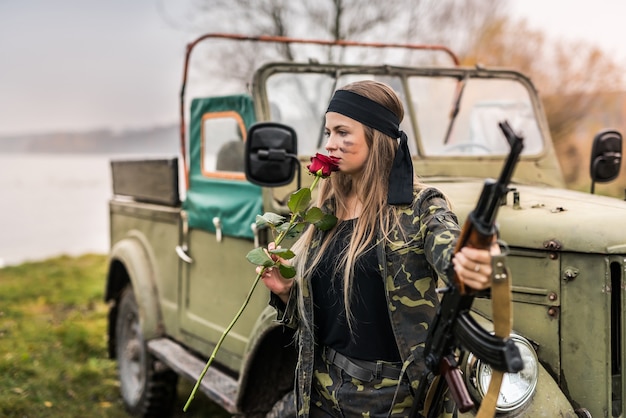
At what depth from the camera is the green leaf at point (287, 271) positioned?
7.48 feet

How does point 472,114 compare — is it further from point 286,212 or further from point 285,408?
point 285,408

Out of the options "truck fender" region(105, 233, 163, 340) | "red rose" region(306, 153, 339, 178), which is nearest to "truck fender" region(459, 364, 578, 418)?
"red rose" region(306, 153, 339, 178)

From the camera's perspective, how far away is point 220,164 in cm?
413

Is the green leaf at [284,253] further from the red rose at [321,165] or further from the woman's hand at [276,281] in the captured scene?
the red rose at [321,165]

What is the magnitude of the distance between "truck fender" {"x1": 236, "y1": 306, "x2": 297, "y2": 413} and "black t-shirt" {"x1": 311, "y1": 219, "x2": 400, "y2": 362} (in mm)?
942

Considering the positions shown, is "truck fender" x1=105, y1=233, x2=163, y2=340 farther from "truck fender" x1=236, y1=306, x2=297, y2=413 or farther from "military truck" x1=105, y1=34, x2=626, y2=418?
"truck fender" x1=236, y1=306, x2=297, y2=413

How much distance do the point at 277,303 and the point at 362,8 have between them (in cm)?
865

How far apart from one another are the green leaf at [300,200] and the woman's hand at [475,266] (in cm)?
66

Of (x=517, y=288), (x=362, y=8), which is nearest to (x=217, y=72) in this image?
(x=362, y=8)

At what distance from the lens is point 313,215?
2293 mm

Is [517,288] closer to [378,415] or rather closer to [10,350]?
[378,415]

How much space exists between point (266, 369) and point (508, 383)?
45.9 inches

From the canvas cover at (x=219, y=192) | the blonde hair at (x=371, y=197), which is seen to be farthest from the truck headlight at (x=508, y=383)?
the canvas cover at (x=219, y=192)

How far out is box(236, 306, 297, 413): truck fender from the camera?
129 inches
